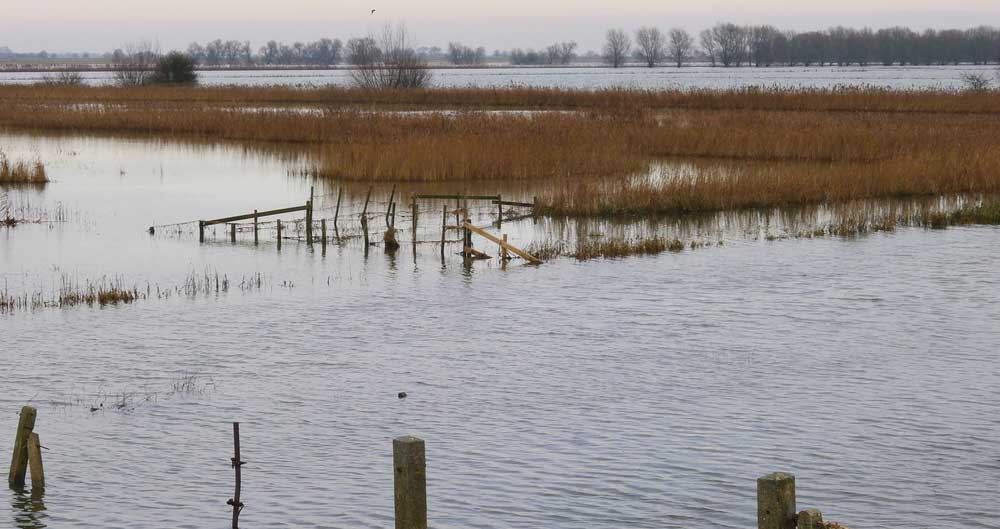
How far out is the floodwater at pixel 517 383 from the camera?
10.4m

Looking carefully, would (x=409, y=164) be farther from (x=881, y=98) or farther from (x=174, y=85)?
(x=174, y=85)

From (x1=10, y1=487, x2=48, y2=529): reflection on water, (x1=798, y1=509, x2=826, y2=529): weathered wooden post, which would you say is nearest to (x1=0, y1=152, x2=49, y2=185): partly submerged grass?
(x1=10, y1=487, x2=48, y2=529): reflection on water

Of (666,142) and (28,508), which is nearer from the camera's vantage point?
(28,508)

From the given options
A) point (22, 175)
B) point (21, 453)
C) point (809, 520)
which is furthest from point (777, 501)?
point (22, 175)

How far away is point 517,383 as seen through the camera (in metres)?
14.1

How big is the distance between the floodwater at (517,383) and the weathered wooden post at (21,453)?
0.51 ft

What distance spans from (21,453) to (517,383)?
5728mm

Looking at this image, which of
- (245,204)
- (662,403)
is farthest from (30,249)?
(662,403)

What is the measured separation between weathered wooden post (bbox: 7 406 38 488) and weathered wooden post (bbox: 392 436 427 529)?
12.6 ft

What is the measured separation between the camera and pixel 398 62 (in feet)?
238

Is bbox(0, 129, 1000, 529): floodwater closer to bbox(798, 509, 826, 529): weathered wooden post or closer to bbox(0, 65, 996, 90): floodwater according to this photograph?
bbox(798, 509, 826, 529): weathered wooden post

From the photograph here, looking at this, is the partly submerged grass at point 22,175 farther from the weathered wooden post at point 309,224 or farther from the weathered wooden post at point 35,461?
the weathered wooden post at point 35,461

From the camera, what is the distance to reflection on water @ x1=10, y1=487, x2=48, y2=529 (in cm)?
970

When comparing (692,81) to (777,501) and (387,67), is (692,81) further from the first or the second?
(777,501)
